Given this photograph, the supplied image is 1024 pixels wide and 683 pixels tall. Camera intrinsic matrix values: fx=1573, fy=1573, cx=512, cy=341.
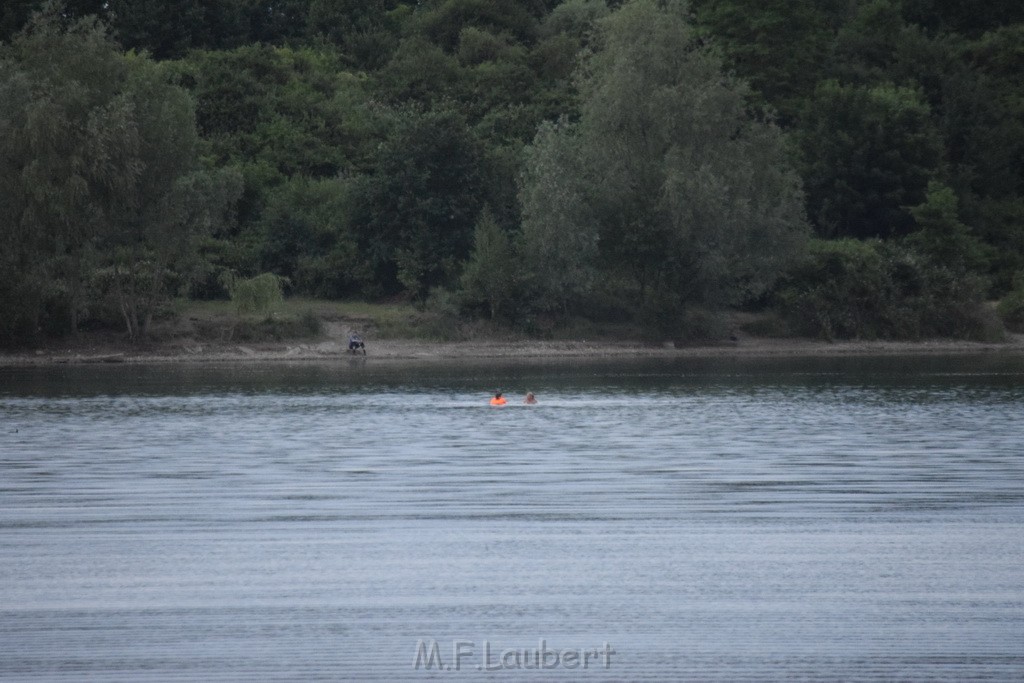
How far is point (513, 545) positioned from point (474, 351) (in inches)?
2498

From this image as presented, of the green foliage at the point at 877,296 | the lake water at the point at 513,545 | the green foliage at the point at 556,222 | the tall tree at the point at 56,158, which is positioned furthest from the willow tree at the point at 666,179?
the lake water at the point at 513,545

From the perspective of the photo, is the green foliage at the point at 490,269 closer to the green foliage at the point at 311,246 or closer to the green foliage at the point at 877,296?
the green foliage at the point at 311,246

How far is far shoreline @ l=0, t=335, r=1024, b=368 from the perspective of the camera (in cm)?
8350

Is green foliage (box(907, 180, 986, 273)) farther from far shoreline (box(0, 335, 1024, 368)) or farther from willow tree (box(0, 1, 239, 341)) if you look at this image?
willow tree (box(0, 1, 239, 341))

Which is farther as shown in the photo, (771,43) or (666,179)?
(771,43)

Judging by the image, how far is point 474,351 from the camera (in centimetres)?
8994

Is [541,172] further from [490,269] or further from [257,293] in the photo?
[257,293]

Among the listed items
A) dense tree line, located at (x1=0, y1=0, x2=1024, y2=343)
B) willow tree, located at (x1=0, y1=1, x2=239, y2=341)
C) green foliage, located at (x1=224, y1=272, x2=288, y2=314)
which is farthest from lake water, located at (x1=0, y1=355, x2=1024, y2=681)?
green foliage, located at (x1=224, y1=272, x2=288, y2=314)

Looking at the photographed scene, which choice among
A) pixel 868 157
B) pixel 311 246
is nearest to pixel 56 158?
pixel 311 246

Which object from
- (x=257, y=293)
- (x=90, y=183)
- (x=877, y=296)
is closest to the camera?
(x=90, y=183)

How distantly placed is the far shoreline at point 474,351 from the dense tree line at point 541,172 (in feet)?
4.55

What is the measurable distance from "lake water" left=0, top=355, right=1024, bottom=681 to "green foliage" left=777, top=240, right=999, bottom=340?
133 feet

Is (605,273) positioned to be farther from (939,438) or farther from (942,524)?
(942,524)

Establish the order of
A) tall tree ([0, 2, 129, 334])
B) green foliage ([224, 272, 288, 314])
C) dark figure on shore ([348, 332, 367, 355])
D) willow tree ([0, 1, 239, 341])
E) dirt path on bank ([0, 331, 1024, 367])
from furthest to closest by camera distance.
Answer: dark figure on shore ([348, 332, 367, 355]) → green foliage ([224, 272, 288, 314]) → dirt path on bank ([0, 331, 1024, 367]) → willow tree ([0, 1, 239, 341]) → tall tree ([0, 2, 129, 334])
